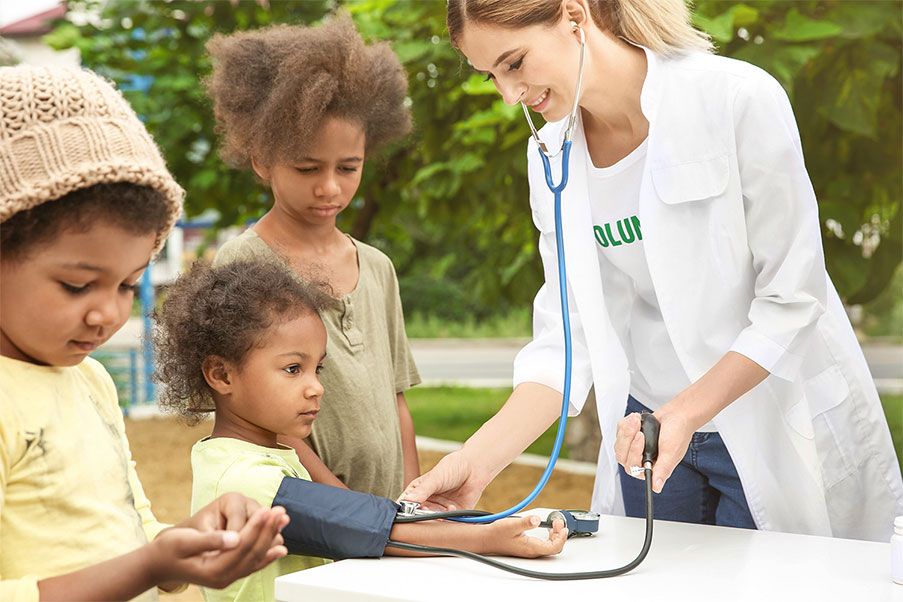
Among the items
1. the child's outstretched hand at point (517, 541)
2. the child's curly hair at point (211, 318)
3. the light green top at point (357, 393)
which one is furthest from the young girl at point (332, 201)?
the child's outstretched hand at point (517, 541)

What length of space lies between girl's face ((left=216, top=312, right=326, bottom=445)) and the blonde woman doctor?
0.23m

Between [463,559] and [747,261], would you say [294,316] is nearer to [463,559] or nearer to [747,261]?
[463,559]

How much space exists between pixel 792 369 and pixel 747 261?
20 centimetres

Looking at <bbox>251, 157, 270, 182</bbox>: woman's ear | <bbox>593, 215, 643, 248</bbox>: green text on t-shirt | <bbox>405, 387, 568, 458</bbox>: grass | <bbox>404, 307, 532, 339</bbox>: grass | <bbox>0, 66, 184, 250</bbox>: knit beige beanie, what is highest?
<bbox>0, 66, 184, 250</bbox>: knit beige beanie

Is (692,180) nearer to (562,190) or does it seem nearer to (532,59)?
(562,190)

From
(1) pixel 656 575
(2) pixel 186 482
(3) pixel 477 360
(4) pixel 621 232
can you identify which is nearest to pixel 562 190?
(4) pixel 621 232

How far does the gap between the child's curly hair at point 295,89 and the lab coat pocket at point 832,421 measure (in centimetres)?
107

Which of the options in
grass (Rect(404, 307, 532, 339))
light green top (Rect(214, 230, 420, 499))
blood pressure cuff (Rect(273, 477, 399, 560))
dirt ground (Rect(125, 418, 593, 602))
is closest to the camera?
blood pressure cuff (Rect(273, 477, 399, 560))

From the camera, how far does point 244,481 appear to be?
155cm

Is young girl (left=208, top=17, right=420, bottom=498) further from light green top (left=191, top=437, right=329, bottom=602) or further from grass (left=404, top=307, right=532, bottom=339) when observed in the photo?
grass (left=404, top=307, right=532, bottom=339)

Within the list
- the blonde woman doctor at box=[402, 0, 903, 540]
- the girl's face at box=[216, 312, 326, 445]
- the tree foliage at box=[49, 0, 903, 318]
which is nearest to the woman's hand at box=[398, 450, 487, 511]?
the blonde woman doctor at box=[402, 0, 903, 540]

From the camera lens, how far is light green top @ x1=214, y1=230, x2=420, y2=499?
2.02 metres

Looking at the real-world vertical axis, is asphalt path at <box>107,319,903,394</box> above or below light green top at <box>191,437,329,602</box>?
below

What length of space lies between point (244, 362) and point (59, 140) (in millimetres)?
594
